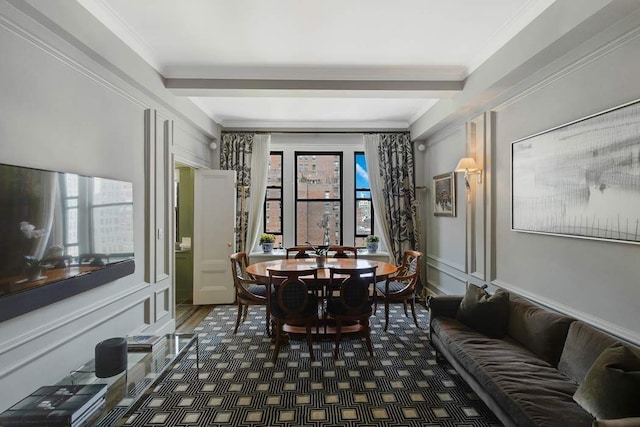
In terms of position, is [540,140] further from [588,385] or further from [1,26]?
[1,26]

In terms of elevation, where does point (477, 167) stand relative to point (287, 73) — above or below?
below

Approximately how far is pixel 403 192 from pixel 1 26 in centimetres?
488

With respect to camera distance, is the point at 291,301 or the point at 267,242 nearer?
the point at 291,301

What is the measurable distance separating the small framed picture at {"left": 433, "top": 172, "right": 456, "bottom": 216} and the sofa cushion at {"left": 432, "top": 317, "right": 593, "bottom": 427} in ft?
6.95

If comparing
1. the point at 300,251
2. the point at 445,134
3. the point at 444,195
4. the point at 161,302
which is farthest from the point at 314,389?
the point at 445,134

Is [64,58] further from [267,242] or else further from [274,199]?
[274,199]

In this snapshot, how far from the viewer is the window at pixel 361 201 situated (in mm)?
5848

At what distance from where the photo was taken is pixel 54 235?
202 centimetres

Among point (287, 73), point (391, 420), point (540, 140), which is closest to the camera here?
point (391, 420)

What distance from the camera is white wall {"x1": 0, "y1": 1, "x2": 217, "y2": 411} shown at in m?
1.83

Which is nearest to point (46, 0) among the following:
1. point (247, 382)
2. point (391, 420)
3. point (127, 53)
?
point (127, 53)

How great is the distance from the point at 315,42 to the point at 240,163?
292 cm

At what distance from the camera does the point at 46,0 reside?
6.28ft

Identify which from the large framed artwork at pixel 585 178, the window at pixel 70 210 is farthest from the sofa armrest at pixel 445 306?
the window at pixel 70 210
